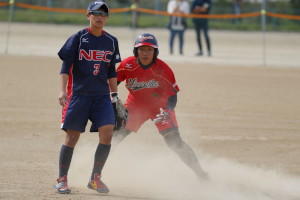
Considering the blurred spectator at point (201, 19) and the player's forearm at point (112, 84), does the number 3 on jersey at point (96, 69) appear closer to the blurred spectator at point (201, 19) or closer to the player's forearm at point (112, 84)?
the player's forearm at point (112, 84)

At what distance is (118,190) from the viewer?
6.74 meters

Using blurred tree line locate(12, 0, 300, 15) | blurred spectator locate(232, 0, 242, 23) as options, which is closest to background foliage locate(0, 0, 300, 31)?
blurred tree line locate(12, 0, 300, 15)

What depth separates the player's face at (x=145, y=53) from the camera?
6.94 meters

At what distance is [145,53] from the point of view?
273 inches

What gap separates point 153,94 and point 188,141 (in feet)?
7.30

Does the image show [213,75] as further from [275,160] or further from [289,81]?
[275,160]

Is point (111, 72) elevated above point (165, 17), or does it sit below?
above

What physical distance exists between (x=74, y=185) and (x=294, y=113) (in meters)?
5.77

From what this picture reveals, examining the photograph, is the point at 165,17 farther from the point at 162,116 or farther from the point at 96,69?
the point at 96,69

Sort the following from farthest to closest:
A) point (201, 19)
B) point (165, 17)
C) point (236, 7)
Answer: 1. point (165, 17)
2. point (236, 7)
3. point (201, 19)

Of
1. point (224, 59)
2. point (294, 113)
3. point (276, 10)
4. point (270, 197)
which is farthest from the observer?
point (276, 10)

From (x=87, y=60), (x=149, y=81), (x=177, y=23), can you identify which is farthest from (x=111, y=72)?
(x=177, y=23)

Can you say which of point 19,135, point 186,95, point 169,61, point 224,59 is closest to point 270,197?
point 19,135

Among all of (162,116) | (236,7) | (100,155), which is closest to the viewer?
(100,155)
